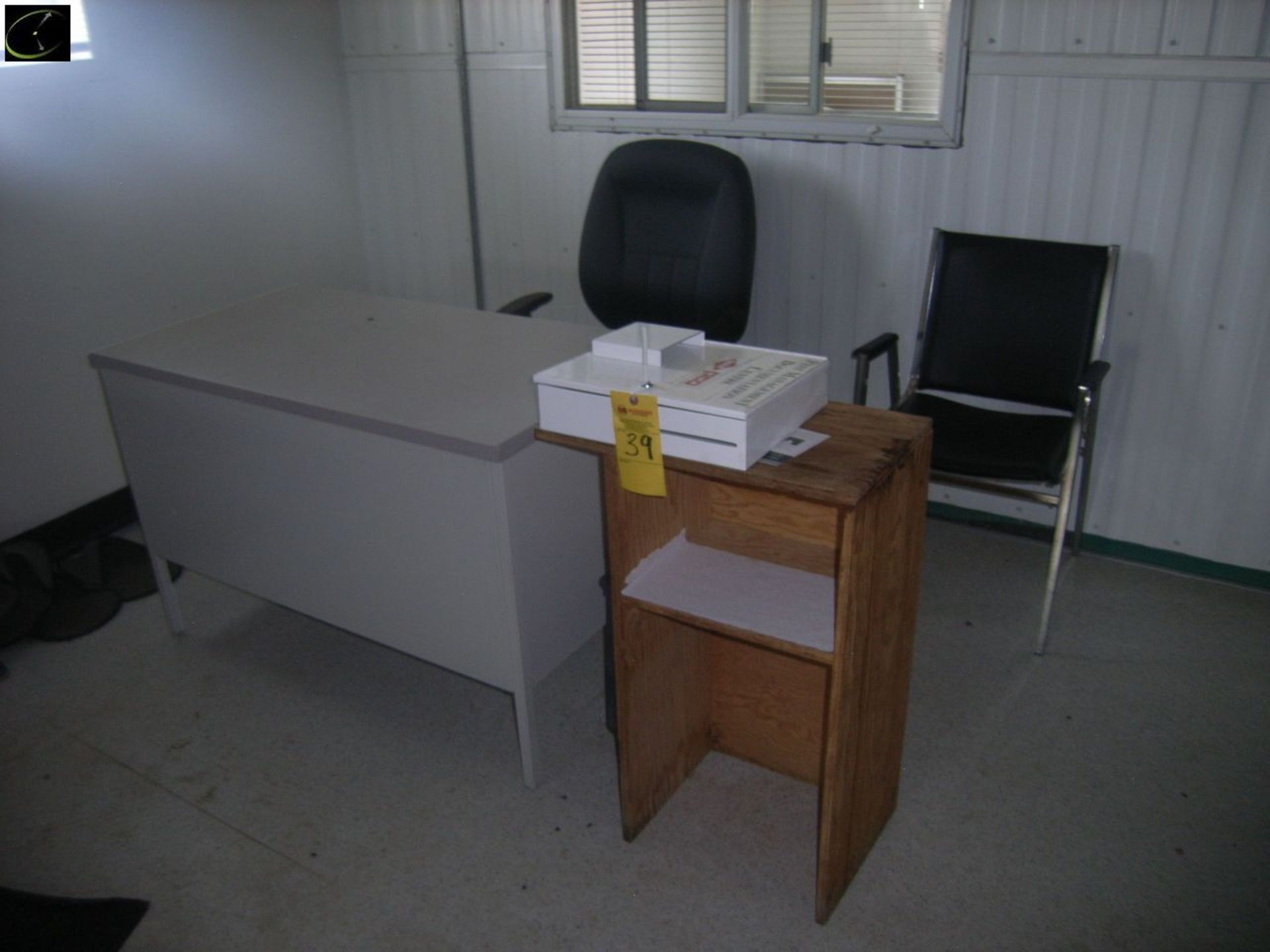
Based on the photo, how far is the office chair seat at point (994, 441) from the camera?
250 centimetres

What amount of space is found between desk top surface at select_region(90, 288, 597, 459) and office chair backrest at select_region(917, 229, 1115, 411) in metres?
1.02

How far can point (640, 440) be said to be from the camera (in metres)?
1.57

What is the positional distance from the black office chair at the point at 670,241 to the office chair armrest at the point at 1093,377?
2.86ft

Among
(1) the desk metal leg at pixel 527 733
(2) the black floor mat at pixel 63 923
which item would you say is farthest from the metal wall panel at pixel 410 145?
(2) the black floor mat at pixel 63 923

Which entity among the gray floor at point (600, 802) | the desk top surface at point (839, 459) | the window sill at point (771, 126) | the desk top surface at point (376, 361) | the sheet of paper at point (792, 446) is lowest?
the gray floor at point (600, 802)

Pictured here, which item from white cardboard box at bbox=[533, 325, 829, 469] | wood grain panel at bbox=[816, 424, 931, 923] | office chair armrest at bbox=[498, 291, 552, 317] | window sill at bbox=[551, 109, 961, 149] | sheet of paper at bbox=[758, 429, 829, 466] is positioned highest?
window sill at bbox=[551, 109, 961, 149]

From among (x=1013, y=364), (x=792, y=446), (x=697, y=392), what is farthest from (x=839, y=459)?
(x=1013, y=364)

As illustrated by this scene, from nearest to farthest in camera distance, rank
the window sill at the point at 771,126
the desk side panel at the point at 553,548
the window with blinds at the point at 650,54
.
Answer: the desk side panel at the point at 553,548, the window sill at the point at 771,126, the window with blinds at the point at 650,54

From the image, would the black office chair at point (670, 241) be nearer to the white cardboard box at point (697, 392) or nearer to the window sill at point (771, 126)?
the window sill at point (771, 126)

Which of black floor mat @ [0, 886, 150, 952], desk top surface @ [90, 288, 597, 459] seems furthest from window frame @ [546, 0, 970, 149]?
black floor mat @ [0, 886, 150, 952]

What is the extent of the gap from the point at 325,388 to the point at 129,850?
1.01 meters

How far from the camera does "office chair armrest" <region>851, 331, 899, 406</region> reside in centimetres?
274

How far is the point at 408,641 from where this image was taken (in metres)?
2.27

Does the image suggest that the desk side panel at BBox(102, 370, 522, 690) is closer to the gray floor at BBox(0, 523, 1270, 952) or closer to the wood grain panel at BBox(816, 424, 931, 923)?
the gray floor at BBox(0, 523, 1270, 952)
